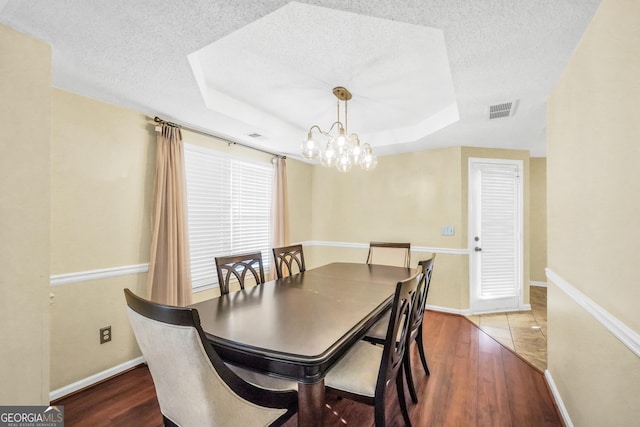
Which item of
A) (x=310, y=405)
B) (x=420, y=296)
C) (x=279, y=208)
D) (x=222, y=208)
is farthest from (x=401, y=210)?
(x=310, y=405)

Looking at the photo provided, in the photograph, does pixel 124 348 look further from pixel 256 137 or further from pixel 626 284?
pixel 626 284

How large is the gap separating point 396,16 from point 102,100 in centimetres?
244

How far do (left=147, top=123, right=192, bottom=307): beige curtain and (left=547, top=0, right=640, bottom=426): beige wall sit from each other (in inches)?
120

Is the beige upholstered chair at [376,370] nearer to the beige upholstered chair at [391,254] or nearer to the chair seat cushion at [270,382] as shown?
the chair seat cushion at [270,382]

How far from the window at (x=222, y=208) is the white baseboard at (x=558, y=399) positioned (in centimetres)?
327

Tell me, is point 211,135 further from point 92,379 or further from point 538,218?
point 538,218

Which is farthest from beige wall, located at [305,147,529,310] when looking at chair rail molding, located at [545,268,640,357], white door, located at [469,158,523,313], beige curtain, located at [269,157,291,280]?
chair rail molding, located at [545,268,640,357]

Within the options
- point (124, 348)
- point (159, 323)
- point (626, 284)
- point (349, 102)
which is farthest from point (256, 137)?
point (626, 284)

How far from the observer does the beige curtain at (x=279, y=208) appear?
163 inches

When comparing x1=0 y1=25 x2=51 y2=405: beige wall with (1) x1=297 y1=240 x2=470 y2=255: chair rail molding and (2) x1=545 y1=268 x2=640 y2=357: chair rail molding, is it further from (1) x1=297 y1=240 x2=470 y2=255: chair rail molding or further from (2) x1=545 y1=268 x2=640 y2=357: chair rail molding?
(1) x1=297 y1=240 x2=470 y2=255: chair rail molding

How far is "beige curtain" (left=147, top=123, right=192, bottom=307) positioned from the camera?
8.39 ft

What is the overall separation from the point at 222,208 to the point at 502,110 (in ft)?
10.6

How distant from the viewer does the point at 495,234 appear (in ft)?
12.6

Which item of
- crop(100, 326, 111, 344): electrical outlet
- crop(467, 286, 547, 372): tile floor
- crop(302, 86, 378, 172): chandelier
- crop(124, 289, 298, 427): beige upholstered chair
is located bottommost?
crop(467, 286, 547, 372): tile floor
